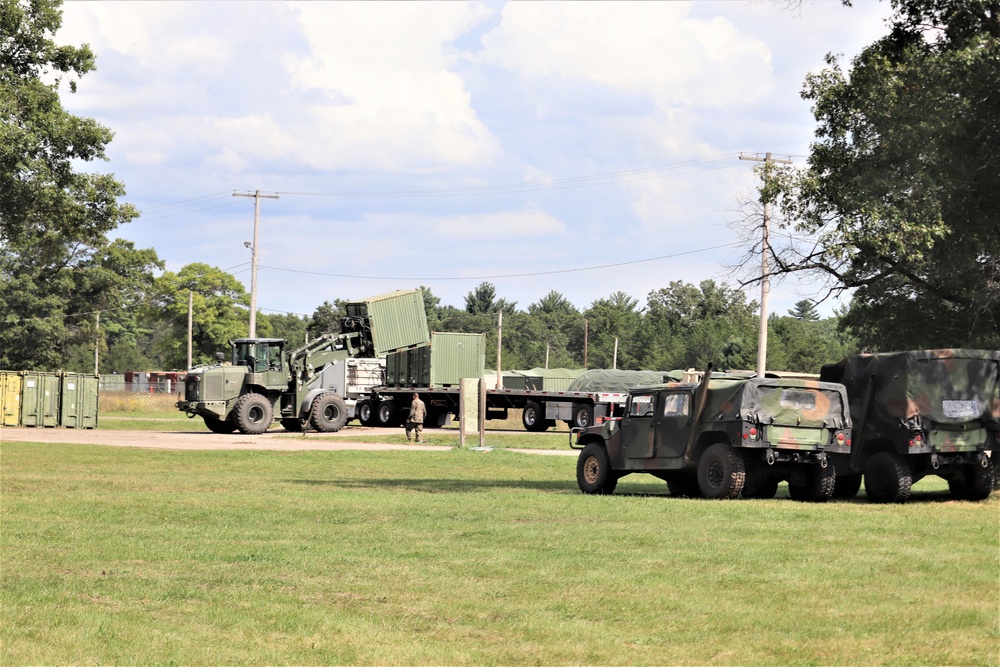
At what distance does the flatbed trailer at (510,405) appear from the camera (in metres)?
49.2

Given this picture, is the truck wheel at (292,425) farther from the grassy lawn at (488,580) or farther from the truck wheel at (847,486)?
the truck wheel at (847,486)

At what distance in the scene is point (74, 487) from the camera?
802 inches

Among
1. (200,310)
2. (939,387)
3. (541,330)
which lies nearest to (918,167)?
(939,387)

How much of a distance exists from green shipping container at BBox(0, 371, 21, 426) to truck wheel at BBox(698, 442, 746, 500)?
3465cm

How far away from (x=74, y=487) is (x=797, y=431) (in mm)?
11348

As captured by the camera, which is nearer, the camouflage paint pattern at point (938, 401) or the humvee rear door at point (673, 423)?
the camouflage paint pattern at point (938, 401)

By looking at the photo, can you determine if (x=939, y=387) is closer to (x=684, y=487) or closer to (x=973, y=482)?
(x=973, y=482)

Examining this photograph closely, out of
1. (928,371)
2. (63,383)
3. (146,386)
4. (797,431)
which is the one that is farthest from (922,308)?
(146,386)

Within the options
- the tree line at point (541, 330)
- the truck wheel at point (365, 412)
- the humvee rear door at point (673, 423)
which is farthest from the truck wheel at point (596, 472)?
the tree line at point (541, 330)

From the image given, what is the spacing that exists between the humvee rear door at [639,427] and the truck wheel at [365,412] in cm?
3450

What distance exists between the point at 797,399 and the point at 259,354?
30240 mm

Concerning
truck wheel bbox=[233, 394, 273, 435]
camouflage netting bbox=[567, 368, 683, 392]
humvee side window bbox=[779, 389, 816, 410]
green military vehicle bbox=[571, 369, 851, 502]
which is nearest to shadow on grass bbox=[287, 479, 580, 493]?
green military vehicle bbox=[571, 369, 851, 502]

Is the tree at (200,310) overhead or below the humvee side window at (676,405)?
overhead

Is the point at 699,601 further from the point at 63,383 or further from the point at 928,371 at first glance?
the point at 63,383
